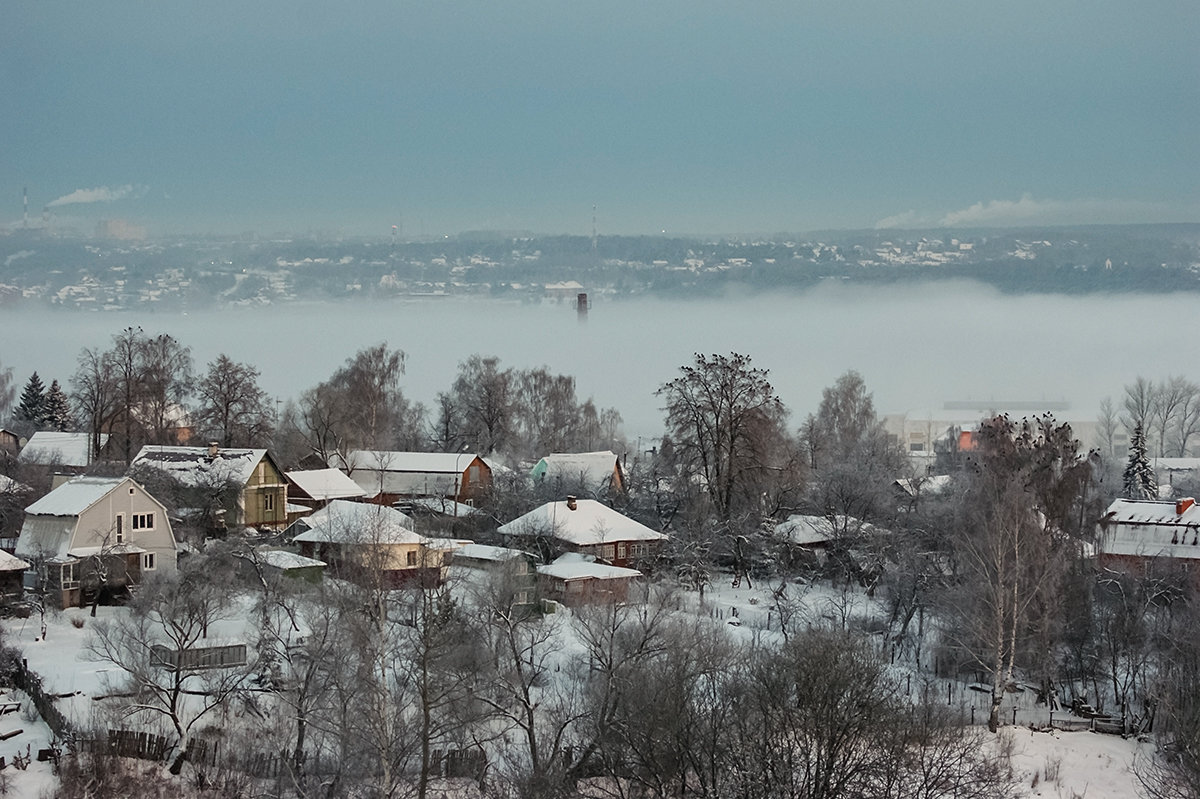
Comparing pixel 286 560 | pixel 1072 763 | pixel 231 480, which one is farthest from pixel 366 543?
pixel 1072 763

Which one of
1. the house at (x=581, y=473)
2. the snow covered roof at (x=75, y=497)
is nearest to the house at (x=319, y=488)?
the house at (x=581, y=473)

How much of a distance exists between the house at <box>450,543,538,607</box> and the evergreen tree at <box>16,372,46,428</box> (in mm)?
46755

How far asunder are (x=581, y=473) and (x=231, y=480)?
18.0m

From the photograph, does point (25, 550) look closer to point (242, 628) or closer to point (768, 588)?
point (242, 628)

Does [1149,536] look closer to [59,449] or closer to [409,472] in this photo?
[409,472]

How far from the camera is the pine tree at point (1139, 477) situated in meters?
57.9

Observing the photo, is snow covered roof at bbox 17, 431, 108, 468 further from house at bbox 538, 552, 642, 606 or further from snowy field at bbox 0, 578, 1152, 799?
house at bbox 538, 552, 642, 606

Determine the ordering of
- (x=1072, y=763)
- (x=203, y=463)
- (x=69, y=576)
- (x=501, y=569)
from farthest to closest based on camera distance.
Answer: (x=203, y=463) < (x=69, y=576) < (x=501, y=569) < (x=1072, y=763)

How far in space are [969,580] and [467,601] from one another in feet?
42.8

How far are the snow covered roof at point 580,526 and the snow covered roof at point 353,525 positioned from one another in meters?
4.00

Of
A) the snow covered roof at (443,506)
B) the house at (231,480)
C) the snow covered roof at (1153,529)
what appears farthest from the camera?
the snow covered roof at (443,506)

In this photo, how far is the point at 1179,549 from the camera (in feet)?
125

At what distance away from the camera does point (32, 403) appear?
7769 cm

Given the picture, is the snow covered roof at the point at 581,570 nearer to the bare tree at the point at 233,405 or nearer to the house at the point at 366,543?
the house at the point at 366,543
